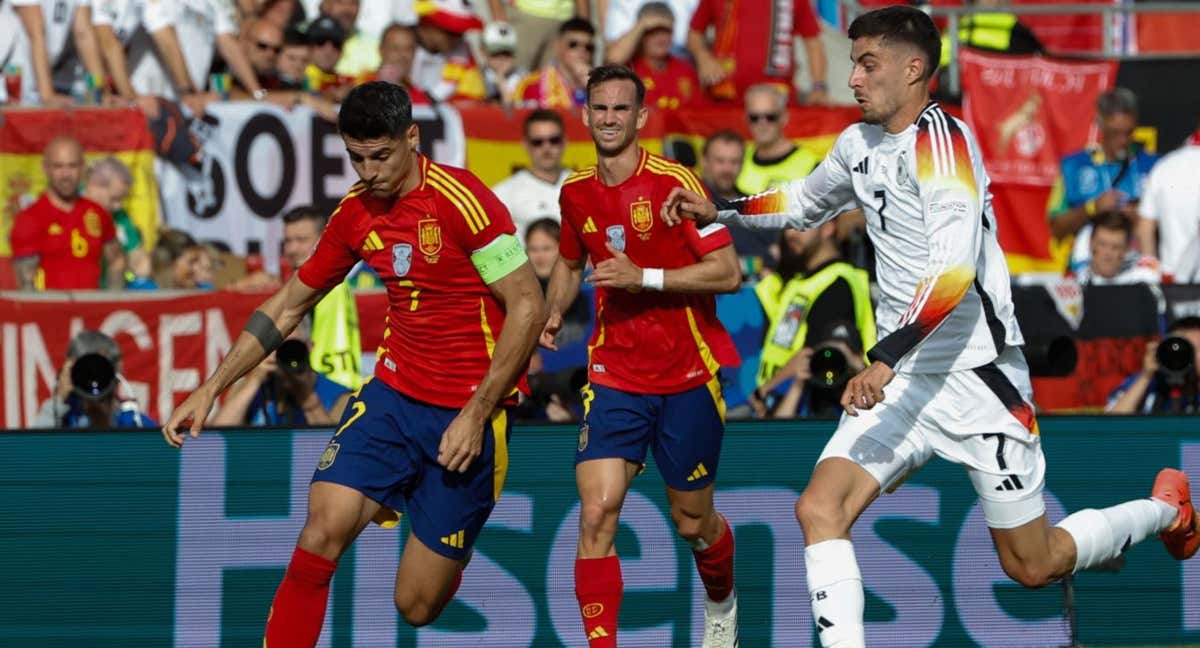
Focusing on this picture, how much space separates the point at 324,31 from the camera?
41.3 ft

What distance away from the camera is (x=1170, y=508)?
300 inches

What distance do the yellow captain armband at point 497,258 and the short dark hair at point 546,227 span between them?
3.30m

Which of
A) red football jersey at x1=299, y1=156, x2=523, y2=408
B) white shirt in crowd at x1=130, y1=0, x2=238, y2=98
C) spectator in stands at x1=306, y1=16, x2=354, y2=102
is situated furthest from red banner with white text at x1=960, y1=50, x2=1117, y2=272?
red football jersey at x1=299, y1=156, x2=523, y2=408

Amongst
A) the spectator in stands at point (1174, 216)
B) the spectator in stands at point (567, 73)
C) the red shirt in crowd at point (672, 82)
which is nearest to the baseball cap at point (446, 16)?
the spectator in stands at point (567, 73)

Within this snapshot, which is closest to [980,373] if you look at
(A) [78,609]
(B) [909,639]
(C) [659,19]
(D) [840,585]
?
(D) [840,585]

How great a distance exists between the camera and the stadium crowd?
31.9 ft

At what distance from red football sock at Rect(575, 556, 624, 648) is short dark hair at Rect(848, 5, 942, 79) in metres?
2.37

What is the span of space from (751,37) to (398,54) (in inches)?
99.5

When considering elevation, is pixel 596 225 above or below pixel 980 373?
above

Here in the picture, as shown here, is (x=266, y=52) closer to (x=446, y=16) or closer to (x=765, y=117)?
(x=446, y=16)

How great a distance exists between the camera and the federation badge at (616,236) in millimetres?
8039

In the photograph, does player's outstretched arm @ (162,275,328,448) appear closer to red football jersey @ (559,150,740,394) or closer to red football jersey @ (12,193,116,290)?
red football jersey @ (559,150,740,394)

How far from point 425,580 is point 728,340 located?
184 cm

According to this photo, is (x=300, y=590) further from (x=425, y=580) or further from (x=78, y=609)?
(x=78, y=609)
